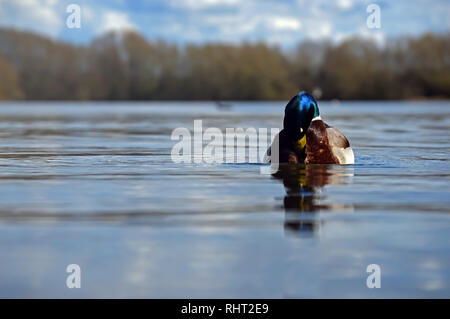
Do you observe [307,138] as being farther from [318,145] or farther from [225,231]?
[225,231]

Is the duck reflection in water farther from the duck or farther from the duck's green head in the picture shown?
the duck's green head

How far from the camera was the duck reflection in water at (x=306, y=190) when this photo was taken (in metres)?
9.30

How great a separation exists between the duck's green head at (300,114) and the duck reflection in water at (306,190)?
717mm

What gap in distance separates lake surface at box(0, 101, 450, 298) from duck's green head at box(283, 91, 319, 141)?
0.74 m

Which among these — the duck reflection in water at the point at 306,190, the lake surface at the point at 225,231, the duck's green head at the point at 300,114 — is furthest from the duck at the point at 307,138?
the lake surface at the point at 225,231

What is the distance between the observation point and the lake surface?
6738 millimetres

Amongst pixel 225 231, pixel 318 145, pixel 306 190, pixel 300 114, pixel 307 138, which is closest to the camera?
pixel 225 231

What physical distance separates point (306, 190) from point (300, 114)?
335 centimetres

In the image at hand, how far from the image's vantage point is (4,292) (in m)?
6.54

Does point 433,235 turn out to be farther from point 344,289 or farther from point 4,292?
point 4,292

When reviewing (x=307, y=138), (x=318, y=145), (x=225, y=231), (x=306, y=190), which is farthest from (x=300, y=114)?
(x=225, y=231)

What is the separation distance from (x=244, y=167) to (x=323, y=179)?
3.02m

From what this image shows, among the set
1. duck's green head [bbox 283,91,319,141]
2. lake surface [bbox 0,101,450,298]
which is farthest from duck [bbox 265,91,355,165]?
lake surface [bbox 0,101,450,298]

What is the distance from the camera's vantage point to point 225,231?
29.1 ft
